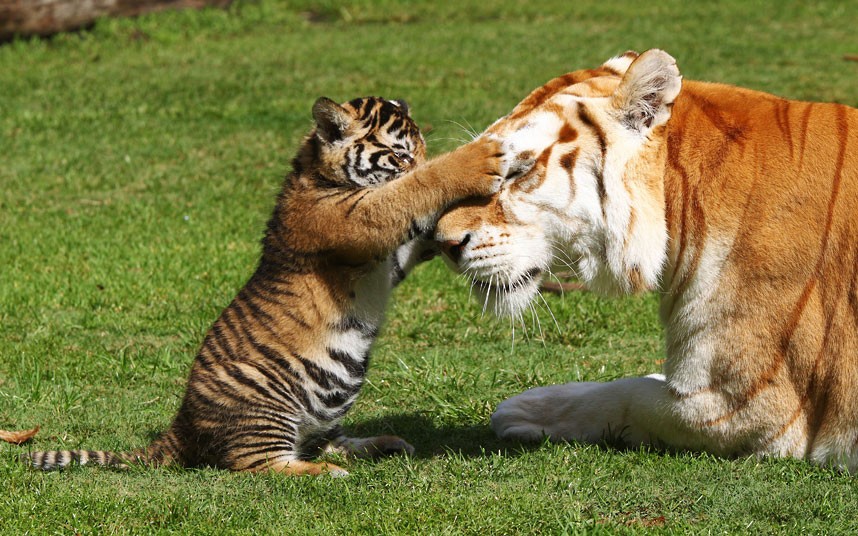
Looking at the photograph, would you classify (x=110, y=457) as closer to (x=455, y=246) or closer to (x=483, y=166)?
(x=455, y=246)

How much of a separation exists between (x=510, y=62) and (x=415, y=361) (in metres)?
8.01

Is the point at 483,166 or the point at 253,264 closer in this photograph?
the point at 483,166

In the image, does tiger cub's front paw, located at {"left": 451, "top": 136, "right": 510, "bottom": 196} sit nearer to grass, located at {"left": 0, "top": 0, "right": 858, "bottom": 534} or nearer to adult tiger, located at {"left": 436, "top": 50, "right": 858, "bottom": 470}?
adult tiger, located at {"left": 436, "top": 50, "right": 858, "bottom": 470}

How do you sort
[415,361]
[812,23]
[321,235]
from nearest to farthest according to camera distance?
[321,235]
[415,361]
[812,23]

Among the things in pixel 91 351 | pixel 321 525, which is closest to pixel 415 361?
pixel 91 351

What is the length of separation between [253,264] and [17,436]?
2.80 meters

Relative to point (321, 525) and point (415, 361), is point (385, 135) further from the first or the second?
point (321, 525)

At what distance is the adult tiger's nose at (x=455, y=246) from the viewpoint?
4.05m

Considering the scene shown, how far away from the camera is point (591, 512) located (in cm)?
363

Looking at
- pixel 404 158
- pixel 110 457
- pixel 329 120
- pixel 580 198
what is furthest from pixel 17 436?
pixel 580 198

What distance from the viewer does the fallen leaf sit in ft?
15.2

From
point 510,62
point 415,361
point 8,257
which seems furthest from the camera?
point 510,62

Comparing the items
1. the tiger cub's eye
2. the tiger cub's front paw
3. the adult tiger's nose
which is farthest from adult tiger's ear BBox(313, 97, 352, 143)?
the adult tiger's nose

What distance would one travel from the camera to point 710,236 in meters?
3.86
